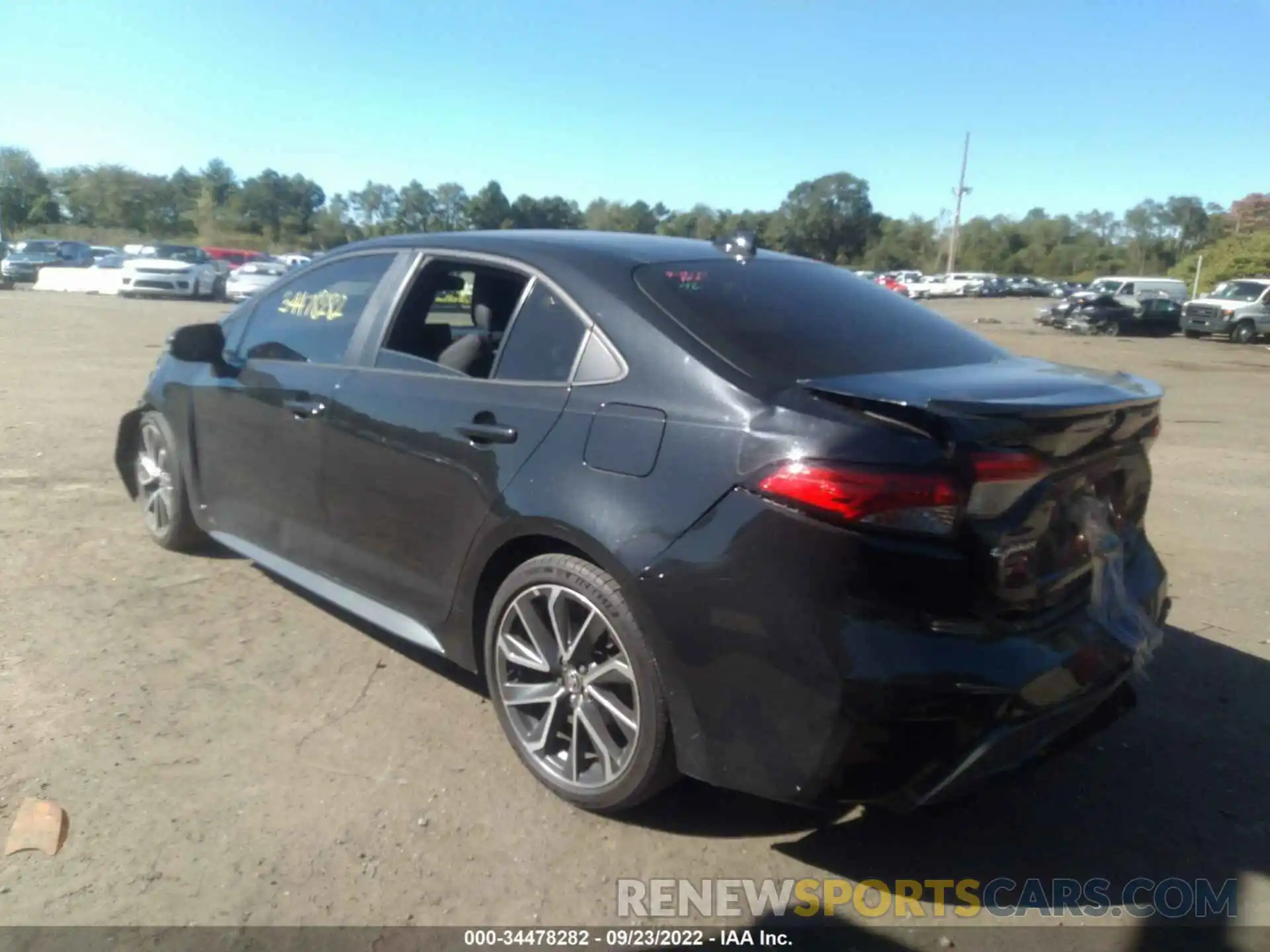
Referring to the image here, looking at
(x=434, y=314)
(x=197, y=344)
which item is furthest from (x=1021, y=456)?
(x=197, y=344)

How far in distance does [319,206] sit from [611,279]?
84.2 metres

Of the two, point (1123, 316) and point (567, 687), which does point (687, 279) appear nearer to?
point (567, 687)

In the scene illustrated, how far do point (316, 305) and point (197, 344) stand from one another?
2.26 ft

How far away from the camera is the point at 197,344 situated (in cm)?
462

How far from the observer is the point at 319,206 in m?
80.9

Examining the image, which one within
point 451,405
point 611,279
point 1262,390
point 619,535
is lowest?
point 1262,390

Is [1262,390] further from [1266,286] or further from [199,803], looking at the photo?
[199,803]

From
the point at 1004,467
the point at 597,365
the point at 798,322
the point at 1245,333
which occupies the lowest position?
the point at 1245,333

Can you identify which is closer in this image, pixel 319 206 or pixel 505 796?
pixel 505 796

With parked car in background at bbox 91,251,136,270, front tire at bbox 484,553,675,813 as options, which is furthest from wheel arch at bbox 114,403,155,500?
parked car in background at bbox 91,251,136,270

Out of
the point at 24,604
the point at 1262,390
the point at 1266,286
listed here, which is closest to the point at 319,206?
the point at 1266,286

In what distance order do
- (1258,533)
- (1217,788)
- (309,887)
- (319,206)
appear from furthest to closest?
(319,206)
(1258,533)
(1217,788)
(309,887)

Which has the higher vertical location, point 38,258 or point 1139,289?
point 1139,289

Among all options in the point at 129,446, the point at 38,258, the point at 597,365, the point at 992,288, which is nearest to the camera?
the point at 597,365
